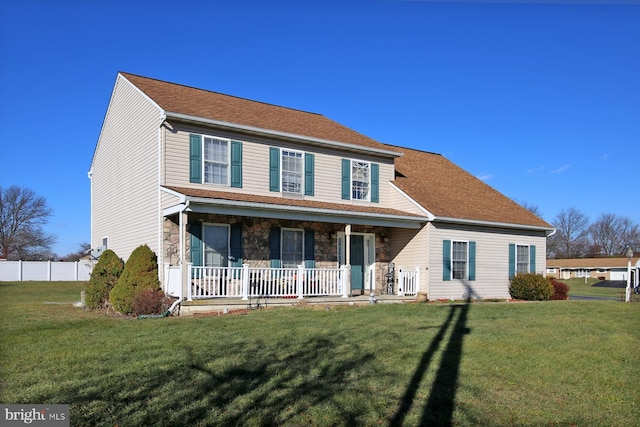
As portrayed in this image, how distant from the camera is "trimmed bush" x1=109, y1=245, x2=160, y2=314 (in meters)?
13.1

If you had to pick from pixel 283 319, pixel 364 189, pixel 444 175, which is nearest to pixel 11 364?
pixel 283 319

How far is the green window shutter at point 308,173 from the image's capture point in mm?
16359

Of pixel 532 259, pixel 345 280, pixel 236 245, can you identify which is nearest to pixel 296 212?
pixel 236 245

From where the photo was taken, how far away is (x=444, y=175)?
2208cm

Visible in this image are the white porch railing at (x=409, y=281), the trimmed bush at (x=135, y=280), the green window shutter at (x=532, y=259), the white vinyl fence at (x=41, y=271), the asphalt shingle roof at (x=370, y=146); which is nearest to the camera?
the trimmed bush at (x=135, y=280)

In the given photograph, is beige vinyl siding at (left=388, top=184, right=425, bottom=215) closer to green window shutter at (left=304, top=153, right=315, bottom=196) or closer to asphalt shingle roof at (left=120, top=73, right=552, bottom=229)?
asphalt shingle roof at (left=120, top=73, right=552, bottom=229)

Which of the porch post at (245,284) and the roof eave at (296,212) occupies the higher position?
the roof eave at (296,212)

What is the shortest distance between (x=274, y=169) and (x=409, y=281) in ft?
18.9

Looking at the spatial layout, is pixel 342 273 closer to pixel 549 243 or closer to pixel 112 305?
pixel 112 305

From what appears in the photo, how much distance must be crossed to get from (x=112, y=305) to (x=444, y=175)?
555 inches

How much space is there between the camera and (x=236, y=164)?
1496 cm

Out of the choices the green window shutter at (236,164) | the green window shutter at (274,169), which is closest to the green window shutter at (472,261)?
the green window shutter at (274,169)

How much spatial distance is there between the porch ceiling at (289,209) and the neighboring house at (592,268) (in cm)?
4341

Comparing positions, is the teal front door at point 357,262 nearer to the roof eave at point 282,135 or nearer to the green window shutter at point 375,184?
the green window shutter at point 375,184
